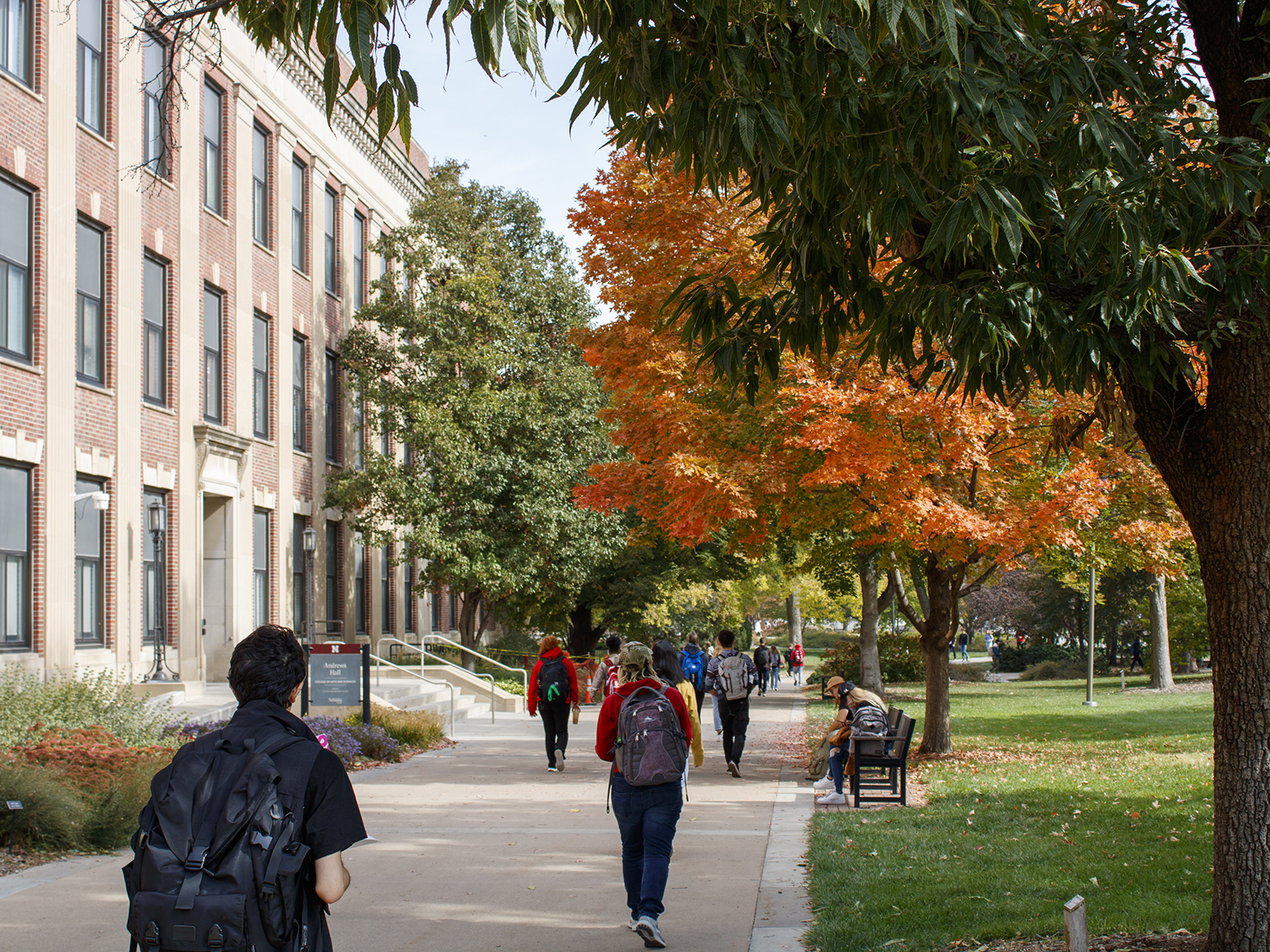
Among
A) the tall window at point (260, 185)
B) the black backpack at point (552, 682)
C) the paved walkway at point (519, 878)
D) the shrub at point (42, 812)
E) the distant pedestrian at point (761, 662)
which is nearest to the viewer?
the paved walkway at point (519, 878)

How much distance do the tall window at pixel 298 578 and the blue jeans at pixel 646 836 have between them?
66.1ft

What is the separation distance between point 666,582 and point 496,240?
10470 millimetres

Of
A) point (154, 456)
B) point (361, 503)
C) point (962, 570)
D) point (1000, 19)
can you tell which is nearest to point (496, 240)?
point (361, 503)

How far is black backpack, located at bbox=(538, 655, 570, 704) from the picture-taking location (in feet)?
49.6

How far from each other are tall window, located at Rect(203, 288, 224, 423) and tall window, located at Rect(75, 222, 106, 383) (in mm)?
3734

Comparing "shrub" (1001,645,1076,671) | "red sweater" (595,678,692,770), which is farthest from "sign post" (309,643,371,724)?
"shrub" (1001,645,1076,671)

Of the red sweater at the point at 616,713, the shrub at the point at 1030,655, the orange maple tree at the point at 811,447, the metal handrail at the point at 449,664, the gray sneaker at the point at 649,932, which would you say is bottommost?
the shrub at the point at 1030,655

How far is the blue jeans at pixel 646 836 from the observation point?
675 centimetres

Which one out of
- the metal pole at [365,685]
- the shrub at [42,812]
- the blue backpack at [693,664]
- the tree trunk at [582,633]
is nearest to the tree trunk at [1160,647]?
the tree trunk at [582,633]

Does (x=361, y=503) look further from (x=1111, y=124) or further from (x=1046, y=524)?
(x=1111, y=124)

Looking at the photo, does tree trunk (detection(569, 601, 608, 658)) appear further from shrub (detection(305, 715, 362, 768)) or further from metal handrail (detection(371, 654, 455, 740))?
shrub (detection(305, 715, 362, 768))

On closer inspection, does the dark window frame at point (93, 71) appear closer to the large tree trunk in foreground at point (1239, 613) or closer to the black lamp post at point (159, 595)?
the black lamp post at point (159, 595)

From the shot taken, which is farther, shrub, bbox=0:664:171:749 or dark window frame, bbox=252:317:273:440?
dark window frame, bbox=252:317:273:440

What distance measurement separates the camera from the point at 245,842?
10.5 feet
